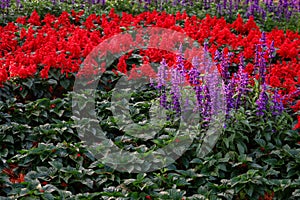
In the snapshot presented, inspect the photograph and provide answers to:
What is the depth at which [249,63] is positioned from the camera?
6.48m

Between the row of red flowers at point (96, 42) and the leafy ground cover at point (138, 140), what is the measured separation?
0.07 ft

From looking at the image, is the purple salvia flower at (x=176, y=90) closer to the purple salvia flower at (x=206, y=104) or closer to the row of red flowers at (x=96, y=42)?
the purple salvia flower at (x=206, y=104)

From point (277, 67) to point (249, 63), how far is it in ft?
1.19

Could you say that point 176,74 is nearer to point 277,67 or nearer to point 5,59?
point 277,67

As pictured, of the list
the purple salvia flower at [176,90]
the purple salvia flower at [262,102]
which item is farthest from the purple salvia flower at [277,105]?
the purple salvia flower at [176,90]

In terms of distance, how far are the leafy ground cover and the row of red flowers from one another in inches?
0.9

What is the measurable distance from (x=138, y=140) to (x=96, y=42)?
2.53m

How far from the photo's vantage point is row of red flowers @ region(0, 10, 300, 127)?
626 centimetres

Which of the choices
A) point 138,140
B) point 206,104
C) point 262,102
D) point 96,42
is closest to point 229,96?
point 206,104

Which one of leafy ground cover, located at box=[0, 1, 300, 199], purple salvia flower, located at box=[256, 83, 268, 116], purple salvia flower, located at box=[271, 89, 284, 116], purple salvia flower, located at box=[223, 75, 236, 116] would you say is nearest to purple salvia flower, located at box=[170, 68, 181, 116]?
leafy ground cover, located at box=[0, 1, 300, 199]

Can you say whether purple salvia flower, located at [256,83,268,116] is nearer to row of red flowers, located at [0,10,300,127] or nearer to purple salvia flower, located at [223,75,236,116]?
purple salvia flower, located at [223,75,236,116]

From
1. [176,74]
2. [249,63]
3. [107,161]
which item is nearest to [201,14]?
[249,63]

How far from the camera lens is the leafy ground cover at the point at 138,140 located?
439 centimetres

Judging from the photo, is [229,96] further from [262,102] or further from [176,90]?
[176,90]
